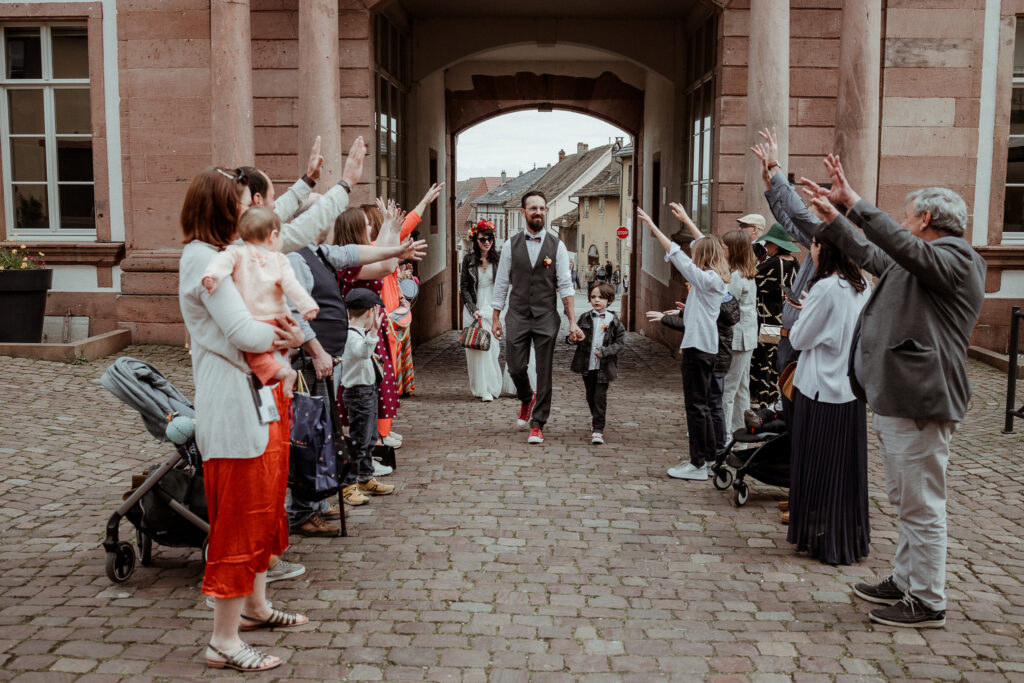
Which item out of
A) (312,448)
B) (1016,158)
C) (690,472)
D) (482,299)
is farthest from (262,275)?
(1016,158)

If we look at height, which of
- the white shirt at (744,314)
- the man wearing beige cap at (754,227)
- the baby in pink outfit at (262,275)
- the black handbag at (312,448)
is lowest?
the black handbag at (312,448)

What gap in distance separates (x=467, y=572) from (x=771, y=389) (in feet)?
11.8

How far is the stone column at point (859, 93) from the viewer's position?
9891 mm

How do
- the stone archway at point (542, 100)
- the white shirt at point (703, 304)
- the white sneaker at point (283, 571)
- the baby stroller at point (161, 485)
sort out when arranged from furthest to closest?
the stone archway at point (542, 100) → the white shirt at point (703, 304) → the white sneaker at point (283, 571) → the baby stroller at point (161, 485)

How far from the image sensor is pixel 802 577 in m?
4.67

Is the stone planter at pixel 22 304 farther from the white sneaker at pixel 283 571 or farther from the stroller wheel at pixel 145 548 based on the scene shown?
the white sneaker at pixel 283 571

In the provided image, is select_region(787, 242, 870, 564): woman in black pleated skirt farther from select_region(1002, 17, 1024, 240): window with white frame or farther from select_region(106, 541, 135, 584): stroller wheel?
select_region(1002, 17, 1024, 240): window with white frame

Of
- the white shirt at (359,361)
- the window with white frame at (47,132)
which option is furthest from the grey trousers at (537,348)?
the window with white frame at (47,132)

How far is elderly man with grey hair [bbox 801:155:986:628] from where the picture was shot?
153 inches

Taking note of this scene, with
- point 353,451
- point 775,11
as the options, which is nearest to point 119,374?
point 353,451

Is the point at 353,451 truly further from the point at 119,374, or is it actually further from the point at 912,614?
the point at 912,614

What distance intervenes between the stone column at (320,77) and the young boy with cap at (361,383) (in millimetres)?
4454

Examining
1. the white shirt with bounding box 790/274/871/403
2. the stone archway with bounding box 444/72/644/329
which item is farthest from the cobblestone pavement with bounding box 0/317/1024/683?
the stone archway with bounding box 444/72/644/329

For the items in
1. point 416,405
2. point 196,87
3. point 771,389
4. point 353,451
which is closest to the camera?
point 353,451
